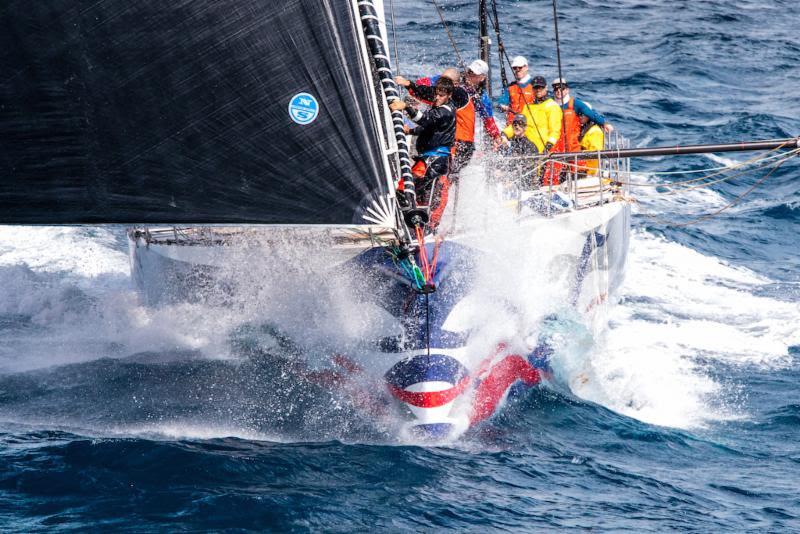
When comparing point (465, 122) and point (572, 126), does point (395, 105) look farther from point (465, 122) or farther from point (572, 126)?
point (572, 126)

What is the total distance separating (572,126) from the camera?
1098 cm

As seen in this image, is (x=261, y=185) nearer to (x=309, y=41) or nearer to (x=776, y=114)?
(x=309, y=41)

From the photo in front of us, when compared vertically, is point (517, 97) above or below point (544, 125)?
above

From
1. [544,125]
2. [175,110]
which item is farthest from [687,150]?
[175,110]

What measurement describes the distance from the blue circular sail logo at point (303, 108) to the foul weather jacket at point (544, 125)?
4.39 meters

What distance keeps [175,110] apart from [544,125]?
530 cm

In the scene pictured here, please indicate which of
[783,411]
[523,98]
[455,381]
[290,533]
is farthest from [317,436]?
[523,98]

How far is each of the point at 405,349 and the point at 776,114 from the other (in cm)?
1341

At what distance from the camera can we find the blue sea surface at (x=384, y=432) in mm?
6137

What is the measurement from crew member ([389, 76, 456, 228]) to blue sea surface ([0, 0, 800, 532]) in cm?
191

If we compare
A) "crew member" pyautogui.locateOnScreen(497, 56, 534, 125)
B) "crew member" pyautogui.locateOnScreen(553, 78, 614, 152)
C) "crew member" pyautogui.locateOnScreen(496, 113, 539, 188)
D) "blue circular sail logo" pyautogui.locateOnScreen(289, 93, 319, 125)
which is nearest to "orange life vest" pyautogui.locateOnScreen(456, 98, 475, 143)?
"crew member" pyautogui.locateOnScreen(496, 113, 539, 188)

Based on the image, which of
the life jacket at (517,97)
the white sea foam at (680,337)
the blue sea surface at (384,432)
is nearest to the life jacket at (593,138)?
the life jacket at (517,97)

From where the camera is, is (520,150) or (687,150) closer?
(687,150)

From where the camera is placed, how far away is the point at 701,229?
49.3 feet
